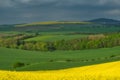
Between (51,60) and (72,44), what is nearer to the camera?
(51,60)

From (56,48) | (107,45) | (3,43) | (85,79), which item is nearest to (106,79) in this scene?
(85,79)

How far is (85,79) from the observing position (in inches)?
636

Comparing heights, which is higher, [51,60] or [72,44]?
[51,60]

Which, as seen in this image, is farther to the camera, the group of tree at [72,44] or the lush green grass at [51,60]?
the group of tree at [72,44]

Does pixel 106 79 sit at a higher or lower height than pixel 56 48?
higher

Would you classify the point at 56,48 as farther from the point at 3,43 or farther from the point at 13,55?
the point at 13,55

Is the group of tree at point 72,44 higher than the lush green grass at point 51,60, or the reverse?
the lush green grass at point 51,60

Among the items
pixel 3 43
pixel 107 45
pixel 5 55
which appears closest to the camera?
pixel 5 55

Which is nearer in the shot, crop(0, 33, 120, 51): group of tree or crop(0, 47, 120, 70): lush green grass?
crop(0, 47, 120, 70): lush green grass

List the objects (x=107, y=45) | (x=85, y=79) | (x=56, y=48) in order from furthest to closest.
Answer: (x=56, y=48), (x=107, y=45), (x=85, y=79)

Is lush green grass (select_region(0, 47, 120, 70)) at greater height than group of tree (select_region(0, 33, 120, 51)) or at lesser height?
greater

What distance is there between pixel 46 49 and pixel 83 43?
16.0m

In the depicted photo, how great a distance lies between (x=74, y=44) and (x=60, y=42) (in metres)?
8.27

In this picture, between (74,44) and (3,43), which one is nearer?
(74,44)
